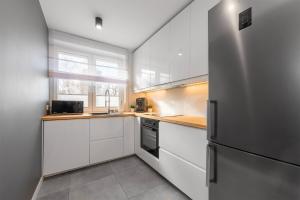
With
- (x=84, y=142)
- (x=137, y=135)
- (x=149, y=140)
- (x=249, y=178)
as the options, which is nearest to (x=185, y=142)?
(x=249, y=178)

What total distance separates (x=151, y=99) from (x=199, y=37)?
173 cm

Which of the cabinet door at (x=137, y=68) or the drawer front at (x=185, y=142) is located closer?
the drawer front at (x=185, y=142)

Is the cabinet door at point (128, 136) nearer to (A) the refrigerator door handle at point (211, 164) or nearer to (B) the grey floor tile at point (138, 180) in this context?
(B) the grey floor tile at point (138, 180)

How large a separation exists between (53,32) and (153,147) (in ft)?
8.73

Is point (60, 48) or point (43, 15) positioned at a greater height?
point (43, 15)

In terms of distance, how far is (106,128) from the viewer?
7.57ft

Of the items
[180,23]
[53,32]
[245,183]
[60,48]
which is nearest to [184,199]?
[245,183]

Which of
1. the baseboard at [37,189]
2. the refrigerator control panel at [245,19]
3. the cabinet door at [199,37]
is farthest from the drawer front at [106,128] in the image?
the refrigerator control panel at [245,19]

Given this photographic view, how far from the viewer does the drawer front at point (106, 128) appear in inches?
86.5

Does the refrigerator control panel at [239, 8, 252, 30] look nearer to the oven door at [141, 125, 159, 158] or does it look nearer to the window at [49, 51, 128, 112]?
the oven door at [141, 125, 159, 158]

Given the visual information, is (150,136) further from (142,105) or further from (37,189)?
(37,189)

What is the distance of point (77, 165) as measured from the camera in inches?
80.4

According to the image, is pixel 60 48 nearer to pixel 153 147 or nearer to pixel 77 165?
pixel 77 165

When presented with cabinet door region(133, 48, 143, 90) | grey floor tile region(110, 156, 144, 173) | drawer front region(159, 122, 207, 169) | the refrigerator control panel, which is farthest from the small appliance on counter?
the refrigerator control panel
